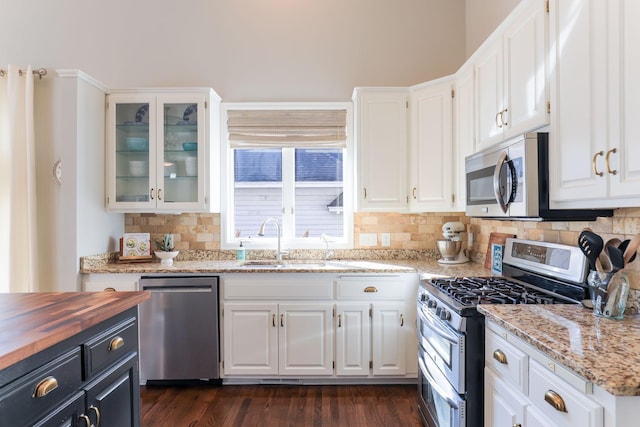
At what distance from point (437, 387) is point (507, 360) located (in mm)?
594

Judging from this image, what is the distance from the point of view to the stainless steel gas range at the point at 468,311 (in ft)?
5.24

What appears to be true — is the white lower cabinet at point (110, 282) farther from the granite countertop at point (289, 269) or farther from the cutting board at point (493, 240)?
the cutting board at point (493, 240)

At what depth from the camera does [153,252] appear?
3.13 m

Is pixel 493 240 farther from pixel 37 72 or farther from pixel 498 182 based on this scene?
pixel 37 72

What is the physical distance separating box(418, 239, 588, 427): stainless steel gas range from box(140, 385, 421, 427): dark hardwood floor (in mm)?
300

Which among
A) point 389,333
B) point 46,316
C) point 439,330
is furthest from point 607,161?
point 46,316

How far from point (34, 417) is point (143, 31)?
3269 mm

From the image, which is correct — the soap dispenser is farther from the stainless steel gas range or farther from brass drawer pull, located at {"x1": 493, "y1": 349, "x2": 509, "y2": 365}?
brass drawer pull, located at {"x1": 493, "y1": 349, "x2": 509, "y2": 365}

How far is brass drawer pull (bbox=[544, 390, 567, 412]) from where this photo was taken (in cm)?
105

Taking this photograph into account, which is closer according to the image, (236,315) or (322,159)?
(236,315)

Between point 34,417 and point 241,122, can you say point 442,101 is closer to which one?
point 241,122

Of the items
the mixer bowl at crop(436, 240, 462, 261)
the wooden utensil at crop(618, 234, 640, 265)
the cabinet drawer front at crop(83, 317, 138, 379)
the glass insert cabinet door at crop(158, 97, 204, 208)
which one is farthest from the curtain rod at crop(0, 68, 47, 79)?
the wooden utensil at crop(618, 234, 640, 265)

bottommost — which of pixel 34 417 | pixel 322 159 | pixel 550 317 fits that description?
pixel 34 417

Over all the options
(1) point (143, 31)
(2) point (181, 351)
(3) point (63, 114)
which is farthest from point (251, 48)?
(2) point (181, 351)
